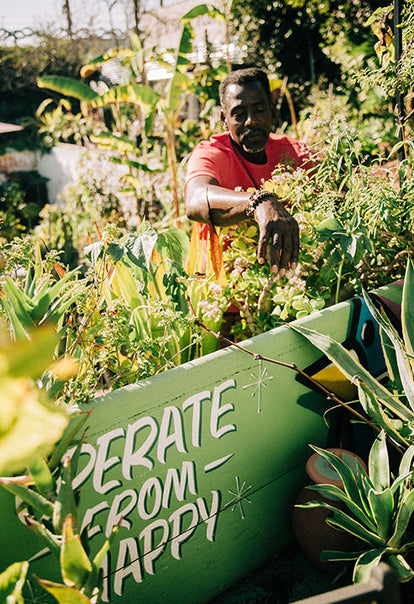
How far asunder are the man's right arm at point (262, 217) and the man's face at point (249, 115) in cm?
55

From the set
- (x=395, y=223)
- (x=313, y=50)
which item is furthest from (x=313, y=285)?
(x=313, y=50)

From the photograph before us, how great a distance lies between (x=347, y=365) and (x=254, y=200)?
751 millimetres

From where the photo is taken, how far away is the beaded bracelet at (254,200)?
195cm

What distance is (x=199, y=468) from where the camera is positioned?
1688mm

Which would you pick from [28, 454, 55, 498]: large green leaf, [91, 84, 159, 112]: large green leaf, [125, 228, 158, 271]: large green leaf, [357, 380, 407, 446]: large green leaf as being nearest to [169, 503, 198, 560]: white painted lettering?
[28, 454, 55, 498]: large green leaf

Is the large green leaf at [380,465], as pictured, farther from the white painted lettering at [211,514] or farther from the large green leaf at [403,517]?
the white painted lettering at [211,514]

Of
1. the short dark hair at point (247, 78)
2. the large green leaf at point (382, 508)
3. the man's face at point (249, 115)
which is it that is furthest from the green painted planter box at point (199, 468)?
the short dark hair at point (247, 78)

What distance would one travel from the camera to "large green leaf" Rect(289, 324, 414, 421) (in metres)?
1.85

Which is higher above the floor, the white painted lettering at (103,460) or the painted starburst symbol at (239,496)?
the white painted lettering at (103,460)

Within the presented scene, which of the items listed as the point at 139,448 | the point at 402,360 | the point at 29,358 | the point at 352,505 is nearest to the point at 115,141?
the point at 402,360

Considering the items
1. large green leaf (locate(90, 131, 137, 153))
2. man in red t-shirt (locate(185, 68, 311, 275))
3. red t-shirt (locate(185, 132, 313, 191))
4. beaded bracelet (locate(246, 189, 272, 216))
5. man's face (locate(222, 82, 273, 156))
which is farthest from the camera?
large green leaf (locate(90, 131, 137, 153))

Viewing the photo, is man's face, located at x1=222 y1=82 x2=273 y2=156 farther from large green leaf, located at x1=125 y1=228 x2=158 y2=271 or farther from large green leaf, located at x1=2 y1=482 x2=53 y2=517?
large green leaf, located at x1=2 y1=482 x2=53 y2=517

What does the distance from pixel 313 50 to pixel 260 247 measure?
8442 millimetres

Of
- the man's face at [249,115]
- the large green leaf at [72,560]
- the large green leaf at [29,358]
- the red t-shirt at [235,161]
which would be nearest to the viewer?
the large green leaf at [29,358]
